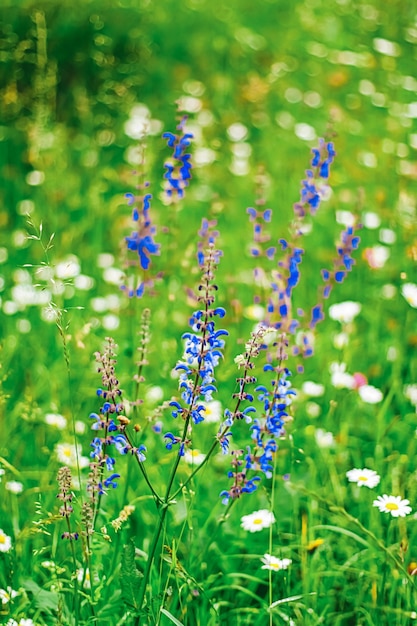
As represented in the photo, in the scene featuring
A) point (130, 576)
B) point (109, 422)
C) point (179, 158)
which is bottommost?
point (130, 576)

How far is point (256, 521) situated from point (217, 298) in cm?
132

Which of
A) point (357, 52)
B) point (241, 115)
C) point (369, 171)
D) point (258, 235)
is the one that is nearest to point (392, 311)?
point (258, 235)

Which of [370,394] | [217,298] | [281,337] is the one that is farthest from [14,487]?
[217,298]

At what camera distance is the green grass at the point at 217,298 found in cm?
211

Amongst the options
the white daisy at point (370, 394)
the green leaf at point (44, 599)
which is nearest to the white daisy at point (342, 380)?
the white daisy at point (370, 394)

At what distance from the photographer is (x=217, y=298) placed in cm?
341

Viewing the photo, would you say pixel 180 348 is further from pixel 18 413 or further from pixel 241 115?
pixel 241 115

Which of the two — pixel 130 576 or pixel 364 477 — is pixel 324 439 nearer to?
pixel 364 477

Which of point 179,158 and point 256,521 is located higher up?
point 179,158

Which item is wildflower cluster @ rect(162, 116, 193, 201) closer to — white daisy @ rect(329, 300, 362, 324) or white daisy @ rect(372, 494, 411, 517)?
white daisy @ rect(329, 300, 362, 324)

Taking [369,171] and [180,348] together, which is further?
[369,171]

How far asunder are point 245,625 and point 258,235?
1210 millimetres

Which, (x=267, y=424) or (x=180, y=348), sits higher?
(x=267, y=424)

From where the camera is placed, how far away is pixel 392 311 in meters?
3.39
